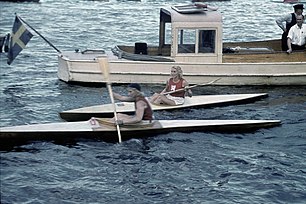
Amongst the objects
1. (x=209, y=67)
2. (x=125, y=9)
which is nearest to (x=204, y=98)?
(x=209, y=67)

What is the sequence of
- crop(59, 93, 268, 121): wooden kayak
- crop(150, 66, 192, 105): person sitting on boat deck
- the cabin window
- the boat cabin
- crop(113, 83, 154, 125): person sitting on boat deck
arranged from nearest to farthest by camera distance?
crop(113, 83, 154, 125): person sitting on boat deck → crop(59, 93, 268, 121): wooden kayak → crop(150, 66, 192, 105): person sitting on boat deck → the boat cabin → the cabin window

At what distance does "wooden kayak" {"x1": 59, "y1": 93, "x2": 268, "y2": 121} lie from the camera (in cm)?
1991

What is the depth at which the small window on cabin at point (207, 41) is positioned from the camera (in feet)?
77.4

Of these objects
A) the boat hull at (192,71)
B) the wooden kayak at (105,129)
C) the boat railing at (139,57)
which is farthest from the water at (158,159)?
the boat railing at (139,57)

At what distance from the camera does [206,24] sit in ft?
76.9

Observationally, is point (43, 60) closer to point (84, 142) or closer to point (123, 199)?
point (84, 142)

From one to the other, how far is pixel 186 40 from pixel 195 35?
1.60 ft

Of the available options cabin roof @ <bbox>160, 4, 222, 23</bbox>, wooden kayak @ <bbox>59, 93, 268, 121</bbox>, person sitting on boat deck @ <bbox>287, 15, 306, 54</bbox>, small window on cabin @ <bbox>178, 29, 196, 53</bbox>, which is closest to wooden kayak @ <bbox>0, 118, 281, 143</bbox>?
wooden kayak @ <bbox>59, 93, 268, 121</bbox>

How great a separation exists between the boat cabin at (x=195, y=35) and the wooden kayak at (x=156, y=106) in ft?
7.03

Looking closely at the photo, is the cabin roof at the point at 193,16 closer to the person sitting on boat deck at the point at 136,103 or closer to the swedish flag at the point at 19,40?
the swedish flag at the point at 19,40

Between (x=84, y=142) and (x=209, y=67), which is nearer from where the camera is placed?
(x=84, y=142)

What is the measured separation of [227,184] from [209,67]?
A: 8329 mm

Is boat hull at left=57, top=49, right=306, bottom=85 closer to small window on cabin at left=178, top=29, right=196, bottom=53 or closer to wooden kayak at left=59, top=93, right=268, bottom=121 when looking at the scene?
small window on cabin at left=178, top=29, right=196, bottom=53

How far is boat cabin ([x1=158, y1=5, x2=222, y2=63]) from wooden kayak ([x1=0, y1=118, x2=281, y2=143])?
504cm
